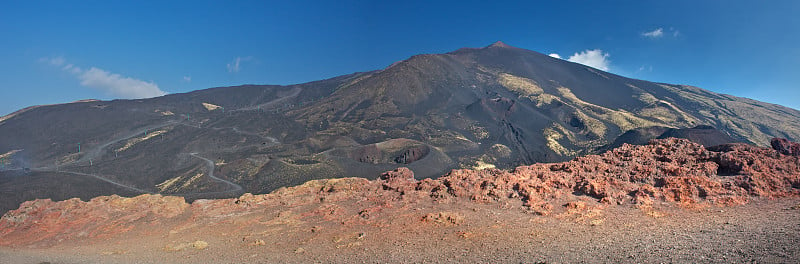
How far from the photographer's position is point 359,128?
5575 cm

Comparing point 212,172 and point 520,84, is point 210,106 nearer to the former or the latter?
point 212,172

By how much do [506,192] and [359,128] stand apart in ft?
143

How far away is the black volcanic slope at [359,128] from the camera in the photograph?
124 ft

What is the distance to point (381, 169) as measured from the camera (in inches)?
1463

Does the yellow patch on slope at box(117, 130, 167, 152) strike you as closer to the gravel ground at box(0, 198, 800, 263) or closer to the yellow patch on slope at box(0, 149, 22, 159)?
the yellow patch on slope at box(0, 149, 22, 159)

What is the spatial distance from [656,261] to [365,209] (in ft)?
29.7

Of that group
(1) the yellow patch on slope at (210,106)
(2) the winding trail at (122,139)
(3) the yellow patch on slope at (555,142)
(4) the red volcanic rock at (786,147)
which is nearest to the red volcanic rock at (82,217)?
(2) the winding trail at (122,139)

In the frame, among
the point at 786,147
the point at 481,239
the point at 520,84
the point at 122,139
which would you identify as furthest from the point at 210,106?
the point at 786,147

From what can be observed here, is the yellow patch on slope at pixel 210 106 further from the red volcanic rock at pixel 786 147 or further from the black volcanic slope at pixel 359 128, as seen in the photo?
the red volcanic rock at pixel 786 147

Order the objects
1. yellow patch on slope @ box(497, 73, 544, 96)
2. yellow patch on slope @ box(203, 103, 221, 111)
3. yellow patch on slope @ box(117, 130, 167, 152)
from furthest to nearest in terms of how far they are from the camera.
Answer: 1. yellow patch on slope @ box(203, 103, 221, 111)
2. yellow patch on slope @ box(497, 73, 544, 96)
3. yellow patch on slope @ box(117, 130, 167, 152)

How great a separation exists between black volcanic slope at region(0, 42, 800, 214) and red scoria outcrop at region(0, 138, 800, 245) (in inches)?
602

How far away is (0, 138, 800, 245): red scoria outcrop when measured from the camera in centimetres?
1174

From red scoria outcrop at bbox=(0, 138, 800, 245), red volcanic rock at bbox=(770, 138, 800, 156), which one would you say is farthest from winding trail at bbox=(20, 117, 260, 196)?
red volcanic rock at bbox=(770, 138, 800, 156)

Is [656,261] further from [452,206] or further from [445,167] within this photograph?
[445,167]
